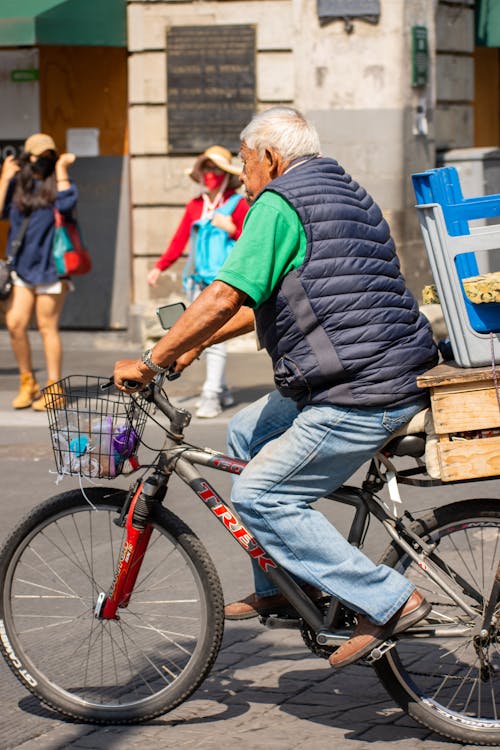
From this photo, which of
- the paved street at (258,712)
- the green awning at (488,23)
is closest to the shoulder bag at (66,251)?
the paved street at (258,712)

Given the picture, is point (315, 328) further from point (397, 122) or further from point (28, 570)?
point (397, 122)

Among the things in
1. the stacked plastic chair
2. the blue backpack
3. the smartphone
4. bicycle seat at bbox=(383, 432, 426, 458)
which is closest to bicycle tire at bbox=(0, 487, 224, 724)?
the smartphone

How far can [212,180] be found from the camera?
9898 millimetres

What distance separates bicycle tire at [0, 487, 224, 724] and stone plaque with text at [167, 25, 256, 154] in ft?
28.1

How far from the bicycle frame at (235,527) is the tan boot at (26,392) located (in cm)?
607

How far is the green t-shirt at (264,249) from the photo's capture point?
12.9ft

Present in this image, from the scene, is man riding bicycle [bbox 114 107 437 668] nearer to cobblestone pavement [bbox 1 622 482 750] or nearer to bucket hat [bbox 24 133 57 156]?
cobblestone pavement [bbox 1 622 482 750]

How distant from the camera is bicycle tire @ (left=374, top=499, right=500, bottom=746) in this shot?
4082 mm

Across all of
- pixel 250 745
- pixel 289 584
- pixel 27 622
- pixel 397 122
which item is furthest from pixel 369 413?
pixel 397 122

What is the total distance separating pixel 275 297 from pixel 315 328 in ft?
0.47

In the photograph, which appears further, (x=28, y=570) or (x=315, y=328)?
(x=28, y=570)

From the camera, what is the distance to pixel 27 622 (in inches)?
183

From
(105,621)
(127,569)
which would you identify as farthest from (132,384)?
(105,621)

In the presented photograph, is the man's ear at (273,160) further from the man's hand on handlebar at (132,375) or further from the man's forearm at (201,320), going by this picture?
the man's hand on handlebar at (132,375)
